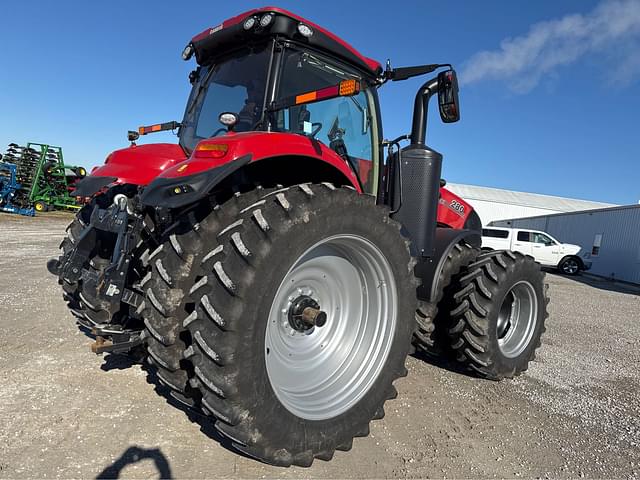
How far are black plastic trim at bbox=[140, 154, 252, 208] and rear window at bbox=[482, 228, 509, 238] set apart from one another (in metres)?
16.2

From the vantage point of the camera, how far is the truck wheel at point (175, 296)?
1.97 m

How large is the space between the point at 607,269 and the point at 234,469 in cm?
2001

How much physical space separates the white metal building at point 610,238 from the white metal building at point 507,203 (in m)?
13.2

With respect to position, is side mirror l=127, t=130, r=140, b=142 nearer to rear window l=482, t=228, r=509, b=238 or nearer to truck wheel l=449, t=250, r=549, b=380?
truck wheel l=449, t=250, r=549, b=380

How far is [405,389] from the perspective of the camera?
309cm

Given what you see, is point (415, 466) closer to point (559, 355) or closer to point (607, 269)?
point (559, 355)

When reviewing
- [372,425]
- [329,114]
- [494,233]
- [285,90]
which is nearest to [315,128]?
[329,114]

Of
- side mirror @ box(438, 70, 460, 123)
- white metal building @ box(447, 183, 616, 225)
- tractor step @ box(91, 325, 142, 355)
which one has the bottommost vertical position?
tractor step @ box(91, 325, 142, 355)

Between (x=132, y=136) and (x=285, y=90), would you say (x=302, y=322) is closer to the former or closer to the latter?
(x=285, y=90)

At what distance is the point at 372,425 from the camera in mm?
2533

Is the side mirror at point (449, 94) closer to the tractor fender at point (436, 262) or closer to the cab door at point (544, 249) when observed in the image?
the tractor fender at point (436, 262)

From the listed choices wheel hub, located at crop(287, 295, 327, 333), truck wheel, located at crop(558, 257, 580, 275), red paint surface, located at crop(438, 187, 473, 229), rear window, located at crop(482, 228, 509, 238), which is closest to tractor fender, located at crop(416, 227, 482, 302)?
red paint surface, located at crop(438, 187, 473, 229)

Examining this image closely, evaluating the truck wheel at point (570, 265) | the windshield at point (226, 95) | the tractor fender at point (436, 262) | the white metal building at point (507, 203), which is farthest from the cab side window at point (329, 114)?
the white metal building at point (507, 203)

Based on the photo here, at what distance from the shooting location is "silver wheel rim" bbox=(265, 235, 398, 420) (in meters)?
2.21
